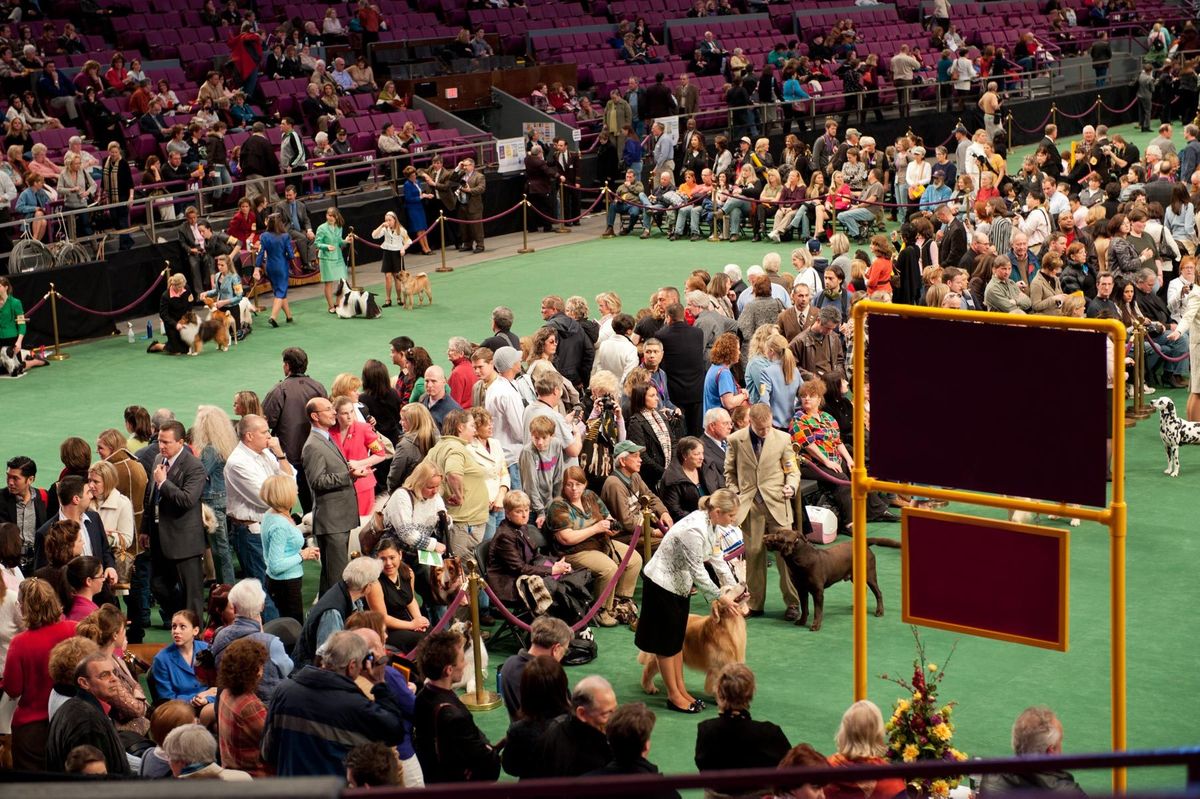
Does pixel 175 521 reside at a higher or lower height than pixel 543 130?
lower

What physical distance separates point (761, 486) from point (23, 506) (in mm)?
4902

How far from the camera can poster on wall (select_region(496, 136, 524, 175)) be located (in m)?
24.8

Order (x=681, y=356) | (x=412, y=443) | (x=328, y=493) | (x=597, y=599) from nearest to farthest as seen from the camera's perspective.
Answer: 1. (x=328, y=493)
2. (x=597, y=599)
3. (x=412, y=443)
4. (x=681, y=356)

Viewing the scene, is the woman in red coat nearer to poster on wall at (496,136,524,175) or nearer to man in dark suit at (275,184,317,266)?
man in dark suit at (275,184,317,266)

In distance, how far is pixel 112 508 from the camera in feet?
32.6

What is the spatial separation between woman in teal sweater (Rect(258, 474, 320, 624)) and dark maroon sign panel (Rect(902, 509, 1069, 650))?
4.18 m

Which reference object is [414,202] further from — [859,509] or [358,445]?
[859,509]

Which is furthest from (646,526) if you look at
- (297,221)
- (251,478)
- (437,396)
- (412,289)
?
(297,221)

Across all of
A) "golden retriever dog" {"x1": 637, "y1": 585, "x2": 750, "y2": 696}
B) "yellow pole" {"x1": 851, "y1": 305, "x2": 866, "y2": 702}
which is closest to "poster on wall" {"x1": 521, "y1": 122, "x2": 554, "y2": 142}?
"golden retriever dog" {"x1": 637, "y1": 585, "x2": 750, "y2": 696}

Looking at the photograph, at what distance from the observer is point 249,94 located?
25.9 metres

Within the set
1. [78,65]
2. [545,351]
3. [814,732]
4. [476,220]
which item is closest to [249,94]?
[78,65]

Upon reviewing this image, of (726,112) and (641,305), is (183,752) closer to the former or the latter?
(641,305)

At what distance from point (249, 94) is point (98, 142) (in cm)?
341

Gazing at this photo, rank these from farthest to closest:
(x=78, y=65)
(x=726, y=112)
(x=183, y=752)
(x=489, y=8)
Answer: (x=489, y=8) → (x=726, y=112) → (x=78, y=65) → (x=183, y=752)
